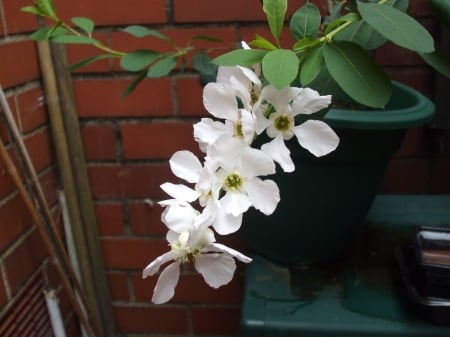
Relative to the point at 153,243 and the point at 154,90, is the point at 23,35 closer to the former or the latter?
the point at 154,90

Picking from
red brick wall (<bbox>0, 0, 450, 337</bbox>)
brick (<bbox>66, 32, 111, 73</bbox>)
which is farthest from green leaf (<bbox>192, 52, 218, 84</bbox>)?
brick (<bbox>66, 32, 111, 73</bbox>)

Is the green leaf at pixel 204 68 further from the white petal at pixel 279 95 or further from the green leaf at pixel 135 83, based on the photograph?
the white petal at pixel 279 95

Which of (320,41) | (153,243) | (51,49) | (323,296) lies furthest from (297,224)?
(51,49)

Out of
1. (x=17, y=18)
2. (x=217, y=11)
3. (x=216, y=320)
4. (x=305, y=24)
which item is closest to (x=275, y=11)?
(x=305, y=24)

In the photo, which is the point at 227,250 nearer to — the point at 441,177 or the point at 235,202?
the point at 235,202

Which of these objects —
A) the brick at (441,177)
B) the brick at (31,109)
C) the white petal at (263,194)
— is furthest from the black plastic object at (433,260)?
the brick at (31,109)

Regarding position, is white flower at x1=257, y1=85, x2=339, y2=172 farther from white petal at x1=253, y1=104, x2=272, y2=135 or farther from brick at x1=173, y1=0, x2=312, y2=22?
brick at x1=173, y1=0, x2=312, y2=22
